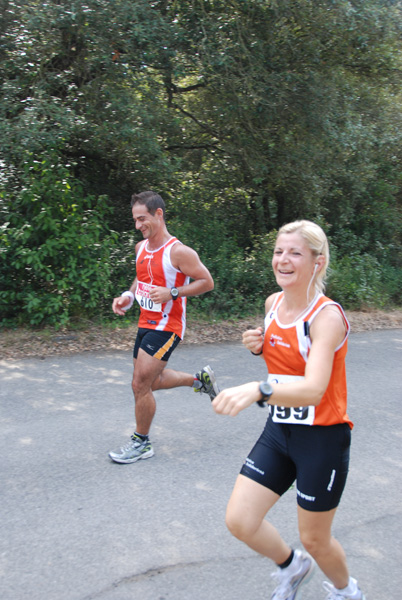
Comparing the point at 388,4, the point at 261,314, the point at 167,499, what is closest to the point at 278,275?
the point at 167,499

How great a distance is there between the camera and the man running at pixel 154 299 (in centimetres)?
449

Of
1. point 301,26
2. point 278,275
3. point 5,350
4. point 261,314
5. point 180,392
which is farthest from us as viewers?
point 261,314

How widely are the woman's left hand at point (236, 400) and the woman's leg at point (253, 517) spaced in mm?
643

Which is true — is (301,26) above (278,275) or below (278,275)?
above

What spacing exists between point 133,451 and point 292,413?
7.18 ft

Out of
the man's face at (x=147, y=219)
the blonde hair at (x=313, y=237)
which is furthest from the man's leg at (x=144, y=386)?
the blonde hair at (x=313, y=237)

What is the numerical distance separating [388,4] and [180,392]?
7267 millimetres

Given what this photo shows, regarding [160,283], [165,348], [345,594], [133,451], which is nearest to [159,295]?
[160,283]

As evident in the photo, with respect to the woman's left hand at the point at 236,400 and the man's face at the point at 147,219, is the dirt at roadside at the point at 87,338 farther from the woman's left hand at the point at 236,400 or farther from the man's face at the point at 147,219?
the woman's left hand at the point at 236,400

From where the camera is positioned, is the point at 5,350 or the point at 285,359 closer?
the point at 285,359

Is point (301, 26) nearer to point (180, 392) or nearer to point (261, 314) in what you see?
point (261, 314)

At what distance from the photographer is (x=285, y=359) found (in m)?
2.65

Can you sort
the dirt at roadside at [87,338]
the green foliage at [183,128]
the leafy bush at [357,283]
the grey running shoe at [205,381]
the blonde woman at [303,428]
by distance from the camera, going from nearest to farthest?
the blonde woman at [303,428]
the grey running shoe at [205,381]
the dirt at roadside at [87,338]
the green foliage at [183,128]
the leafy bush at [357,283]

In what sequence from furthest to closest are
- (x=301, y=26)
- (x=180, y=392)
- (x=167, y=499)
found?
(x=301, y=26) < (x=180, y=392) < (x=167, y=499)
